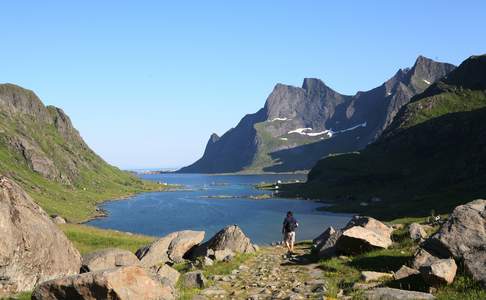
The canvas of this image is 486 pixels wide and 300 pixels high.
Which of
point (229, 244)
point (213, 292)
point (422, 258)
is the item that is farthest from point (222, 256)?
point (422, 258)

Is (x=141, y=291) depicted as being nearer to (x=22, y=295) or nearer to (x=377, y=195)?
(x=22, y=295)

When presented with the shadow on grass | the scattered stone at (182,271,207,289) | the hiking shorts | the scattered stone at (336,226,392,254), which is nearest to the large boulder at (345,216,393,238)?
the scattered stone at (336,226,392,254)

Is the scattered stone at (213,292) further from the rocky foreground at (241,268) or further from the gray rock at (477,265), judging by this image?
the gray rock at (477,265)

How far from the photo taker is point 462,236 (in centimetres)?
2255

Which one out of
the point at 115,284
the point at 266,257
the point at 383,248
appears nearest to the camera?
the point at 115,284

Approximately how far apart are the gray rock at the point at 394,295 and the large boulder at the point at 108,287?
8084mm

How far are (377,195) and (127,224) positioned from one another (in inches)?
4201

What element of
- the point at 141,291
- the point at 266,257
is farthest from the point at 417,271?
the point at 266,257

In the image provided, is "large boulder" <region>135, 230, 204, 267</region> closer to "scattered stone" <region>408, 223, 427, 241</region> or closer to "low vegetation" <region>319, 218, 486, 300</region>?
"low vegetation" <region>319, 218, 486, 300</region>

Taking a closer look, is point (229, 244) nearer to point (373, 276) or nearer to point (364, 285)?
point (373, 276)

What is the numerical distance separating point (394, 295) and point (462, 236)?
22.8ft

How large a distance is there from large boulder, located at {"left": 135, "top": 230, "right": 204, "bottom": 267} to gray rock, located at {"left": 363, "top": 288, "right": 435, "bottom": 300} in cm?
2291

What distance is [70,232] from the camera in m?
66.9

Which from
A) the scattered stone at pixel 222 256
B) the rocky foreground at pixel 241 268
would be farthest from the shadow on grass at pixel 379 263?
the scattered stone at pixel 222 256
